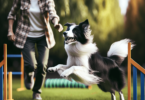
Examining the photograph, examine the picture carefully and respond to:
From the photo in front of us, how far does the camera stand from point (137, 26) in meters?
8.18

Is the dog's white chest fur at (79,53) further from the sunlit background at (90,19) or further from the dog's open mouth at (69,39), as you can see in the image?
the sunlit background at (90,19)

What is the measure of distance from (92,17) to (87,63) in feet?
13.1

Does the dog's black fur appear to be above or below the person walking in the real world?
below

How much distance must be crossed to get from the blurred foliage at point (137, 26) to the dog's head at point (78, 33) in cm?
534

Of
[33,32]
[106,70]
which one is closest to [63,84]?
[33,32]

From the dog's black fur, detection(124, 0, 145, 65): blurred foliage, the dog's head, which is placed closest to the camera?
the dog's head

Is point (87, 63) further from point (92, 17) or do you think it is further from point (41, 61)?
point (92, 17)

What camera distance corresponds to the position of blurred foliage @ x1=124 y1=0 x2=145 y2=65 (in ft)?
26.6

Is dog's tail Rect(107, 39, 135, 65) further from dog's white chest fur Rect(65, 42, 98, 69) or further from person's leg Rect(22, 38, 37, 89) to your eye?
person's leg Rect(22, 38, 37, 89)

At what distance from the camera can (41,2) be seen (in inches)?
135

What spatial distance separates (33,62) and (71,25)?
0.93 metres

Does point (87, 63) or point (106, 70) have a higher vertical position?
point (87, 63)

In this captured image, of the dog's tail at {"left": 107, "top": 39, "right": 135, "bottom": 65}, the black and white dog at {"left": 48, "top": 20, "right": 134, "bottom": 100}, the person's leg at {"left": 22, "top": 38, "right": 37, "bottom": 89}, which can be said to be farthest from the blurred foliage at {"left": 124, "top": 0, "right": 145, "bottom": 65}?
the person's leg at {"left": 22, "top": 38, "right": 37, "bottom": 89}

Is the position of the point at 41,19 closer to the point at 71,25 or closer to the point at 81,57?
the point at 71,25
